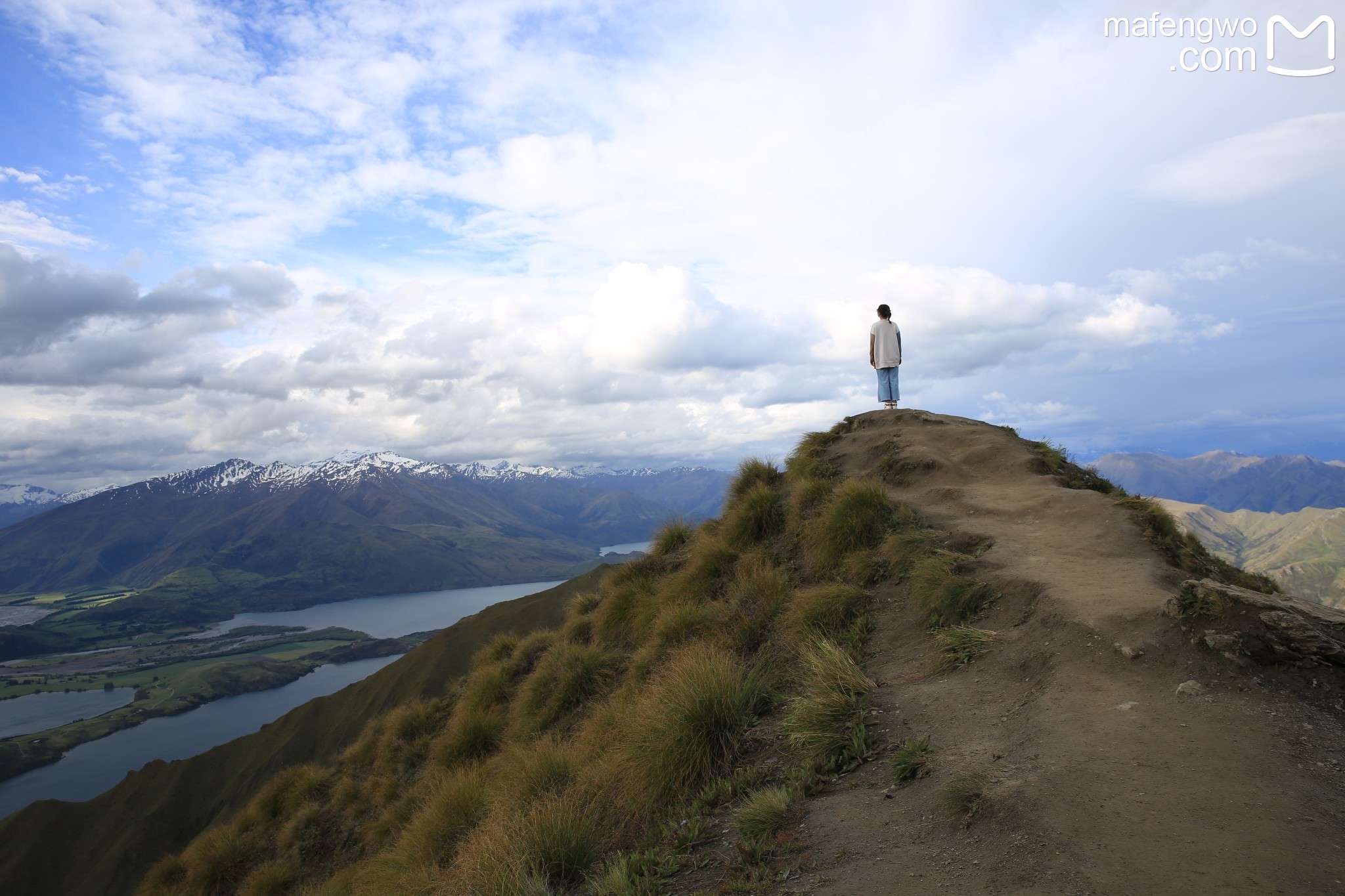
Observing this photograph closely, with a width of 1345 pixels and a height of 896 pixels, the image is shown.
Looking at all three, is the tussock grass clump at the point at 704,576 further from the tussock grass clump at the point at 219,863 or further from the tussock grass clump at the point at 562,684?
the tussock grass clump at the point at 219,863

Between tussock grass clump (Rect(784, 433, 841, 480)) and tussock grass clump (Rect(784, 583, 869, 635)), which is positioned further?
tussock grass clump (Rect(784, 433, 841, 480))

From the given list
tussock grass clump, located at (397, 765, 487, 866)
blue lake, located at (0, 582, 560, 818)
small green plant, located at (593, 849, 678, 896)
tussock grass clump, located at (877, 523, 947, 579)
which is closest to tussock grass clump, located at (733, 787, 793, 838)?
small green plant, located at (593, 849, 678, 896)

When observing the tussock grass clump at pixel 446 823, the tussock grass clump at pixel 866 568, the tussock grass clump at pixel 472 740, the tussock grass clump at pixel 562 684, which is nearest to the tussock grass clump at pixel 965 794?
the tussock grass clump at pixel 866 568

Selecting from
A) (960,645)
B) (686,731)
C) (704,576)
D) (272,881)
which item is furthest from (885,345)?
(272,881)

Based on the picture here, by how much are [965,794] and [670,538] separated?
12.8 metres

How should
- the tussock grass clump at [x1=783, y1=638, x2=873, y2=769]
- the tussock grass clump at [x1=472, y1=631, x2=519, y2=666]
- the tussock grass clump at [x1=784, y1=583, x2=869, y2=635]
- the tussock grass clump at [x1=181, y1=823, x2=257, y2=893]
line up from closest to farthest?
the tussock grass clump at [x1=783, y1=638, x2=873, y2=769] < the tussock grass clump at [x1=784, y1=583, x2=869, y2=635] < the tussock grass clump at [x1=181, y1=823, x2=257, y2=893] < the tussock grass clump at [x1=472, y1=631, x2=519, y2=666]

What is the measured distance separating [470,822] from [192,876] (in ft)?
47.5

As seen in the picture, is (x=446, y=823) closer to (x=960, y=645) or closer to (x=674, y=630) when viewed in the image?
(x=674, y=630)

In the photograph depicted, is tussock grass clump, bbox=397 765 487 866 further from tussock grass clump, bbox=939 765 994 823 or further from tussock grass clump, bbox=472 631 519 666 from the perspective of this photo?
tussock grass clump, bbox=472 631 519 666

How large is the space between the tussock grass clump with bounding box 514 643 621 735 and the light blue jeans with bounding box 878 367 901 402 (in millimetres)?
10020

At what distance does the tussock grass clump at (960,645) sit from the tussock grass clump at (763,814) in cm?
280

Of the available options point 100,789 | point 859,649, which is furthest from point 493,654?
point 100,789

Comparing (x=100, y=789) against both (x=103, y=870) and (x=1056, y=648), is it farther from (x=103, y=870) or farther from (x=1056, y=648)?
(x=1056, y=648)

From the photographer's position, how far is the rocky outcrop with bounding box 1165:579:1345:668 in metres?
5.07
